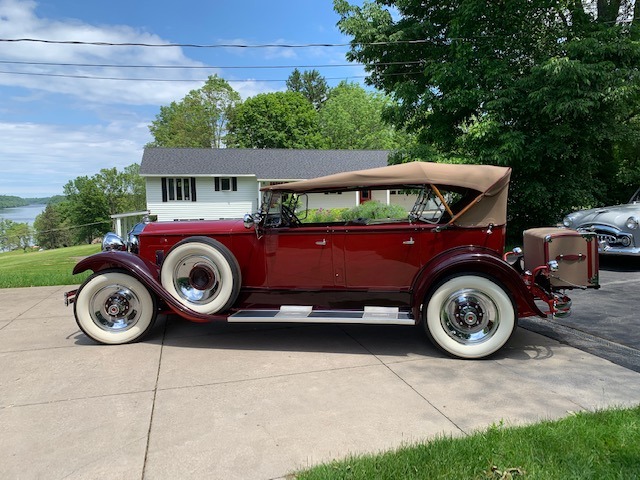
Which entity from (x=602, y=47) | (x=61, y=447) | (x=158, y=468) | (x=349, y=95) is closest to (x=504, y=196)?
(x=158, y=468)

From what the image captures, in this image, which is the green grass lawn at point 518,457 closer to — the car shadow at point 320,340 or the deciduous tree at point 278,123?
the car shadow at point 320,340

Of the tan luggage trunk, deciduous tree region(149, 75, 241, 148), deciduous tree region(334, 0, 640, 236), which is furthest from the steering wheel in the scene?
deciduous tree region(149, 75, 241, 148)

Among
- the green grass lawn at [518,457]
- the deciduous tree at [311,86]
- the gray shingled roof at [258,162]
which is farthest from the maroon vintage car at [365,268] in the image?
the deciduous tree at [311,86]

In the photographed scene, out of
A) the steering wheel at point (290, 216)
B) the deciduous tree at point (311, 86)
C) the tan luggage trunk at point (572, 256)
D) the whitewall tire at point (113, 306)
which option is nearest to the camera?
the tan luggage trunk at point (572, 256)

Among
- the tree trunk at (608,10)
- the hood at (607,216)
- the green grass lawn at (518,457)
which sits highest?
the tree trunk at (608,10)

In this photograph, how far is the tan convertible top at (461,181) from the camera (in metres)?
4.42

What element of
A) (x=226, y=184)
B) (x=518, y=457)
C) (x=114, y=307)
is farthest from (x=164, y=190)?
(x=518, y=457)

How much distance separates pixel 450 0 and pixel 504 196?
9.46 metres

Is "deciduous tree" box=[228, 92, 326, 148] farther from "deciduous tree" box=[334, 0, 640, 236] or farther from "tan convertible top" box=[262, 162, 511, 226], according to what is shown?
"tan convertible top" box=[262, 162, 511, 226]

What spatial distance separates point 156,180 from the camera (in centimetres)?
2595

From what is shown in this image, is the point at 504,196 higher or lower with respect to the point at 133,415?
higher

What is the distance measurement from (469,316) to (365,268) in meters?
1.11

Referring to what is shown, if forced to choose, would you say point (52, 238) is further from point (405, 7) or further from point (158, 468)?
point (158, 468)

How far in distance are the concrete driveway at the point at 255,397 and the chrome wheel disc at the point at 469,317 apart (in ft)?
0.83
